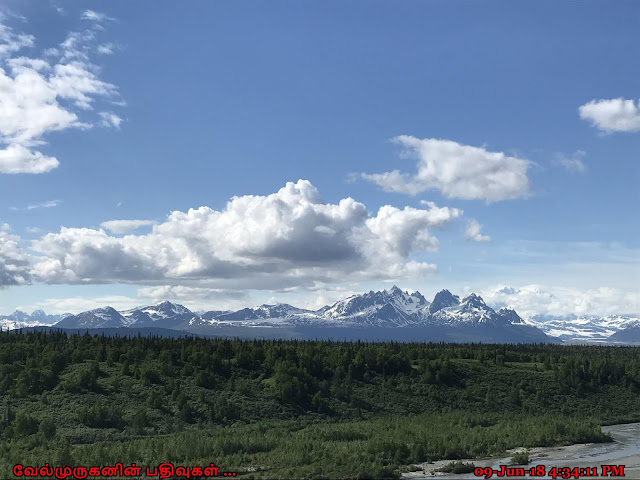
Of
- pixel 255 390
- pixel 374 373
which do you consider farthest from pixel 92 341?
pixel 374 373

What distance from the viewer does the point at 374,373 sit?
106625 mm

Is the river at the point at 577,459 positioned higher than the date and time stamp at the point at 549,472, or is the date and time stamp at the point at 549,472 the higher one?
the date and time stamp at the point at 549,472

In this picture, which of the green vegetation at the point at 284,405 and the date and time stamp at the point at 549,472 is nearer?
the date and time stamp at the point at 549,472

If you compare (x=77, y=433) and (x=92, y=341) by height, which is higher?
(x=92, y=341)

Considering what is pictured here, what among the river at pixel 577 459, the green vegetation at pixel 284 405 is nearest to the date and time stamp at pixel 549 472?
the river at pixel 577 459

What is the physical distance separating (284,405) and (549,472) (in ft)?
151

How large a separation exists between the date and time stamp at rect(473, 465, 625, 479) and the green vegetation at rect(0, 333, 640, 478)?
6774 millimetres

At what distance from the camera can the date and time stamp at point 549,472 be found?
4384 centimetres

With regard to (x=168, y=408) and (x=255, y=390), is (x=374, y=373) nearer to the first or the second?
(x=255, y=390)

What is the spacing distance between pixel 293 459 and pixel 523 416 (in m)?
48.4

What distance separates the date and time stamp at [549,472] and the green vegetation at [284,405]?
6774 millimetres

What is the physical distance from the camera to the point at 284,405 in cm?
8588

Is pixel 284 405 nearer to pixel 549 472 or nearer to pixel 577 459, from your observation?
pixel 577 459

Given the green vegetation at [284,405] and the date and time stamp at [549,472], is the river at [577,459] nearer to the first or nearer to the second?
the date and time stamp at [549,472]
